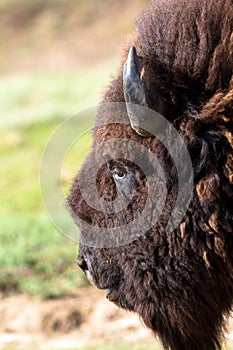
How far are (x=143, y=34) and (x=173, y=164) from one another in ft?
2.43

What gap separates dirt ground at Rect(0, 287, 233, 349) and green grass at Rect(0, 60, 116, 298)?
325 millimetres

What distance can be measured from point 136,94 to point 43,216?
7734 millimetres

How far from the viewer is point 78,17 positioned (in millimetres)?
39594

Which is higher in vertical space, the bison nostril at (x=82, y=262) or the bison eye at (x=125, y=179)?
the bison eye at (x=125, y=179)

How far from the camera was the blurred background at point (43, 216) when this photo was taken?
7.21 meters

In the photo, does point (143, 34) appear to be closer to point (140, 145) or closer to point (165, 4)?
point (165, 4)

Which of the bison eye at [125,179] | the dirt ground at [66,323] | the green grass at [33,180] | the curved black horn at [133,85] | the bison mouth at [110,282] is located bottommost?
the bison mouth at [110,282]

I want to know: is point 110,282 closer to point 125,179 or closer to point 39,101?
point 125,179

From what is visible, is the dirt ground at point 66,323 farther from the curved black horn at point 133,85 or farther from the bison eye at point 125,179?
the curved black horn at point 133,85

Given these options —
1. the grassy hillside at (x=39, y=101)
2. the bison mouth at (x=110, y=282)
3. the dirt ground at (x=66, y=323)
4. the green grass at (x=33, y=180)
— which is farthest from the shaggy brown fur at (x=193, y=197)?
the dirt ground at (x=66, y=323)

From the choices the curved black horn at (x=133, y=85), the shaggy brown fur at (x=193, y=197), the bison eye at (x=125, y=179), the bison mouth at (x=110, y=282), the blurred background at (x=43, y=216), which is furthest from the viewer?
the blurred background at (x=43, y=216)

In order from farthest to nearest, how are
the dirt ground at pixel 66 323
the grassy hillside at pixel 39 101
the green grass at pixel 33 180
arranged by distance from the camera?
the grassy hillside at pixel 39 101 < the green grass at pixel 33 180 < the dirt ground at pixel 66 323

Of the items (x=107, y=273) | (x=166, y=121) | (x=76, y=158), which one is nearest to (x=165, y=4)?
(x=166, y=121)

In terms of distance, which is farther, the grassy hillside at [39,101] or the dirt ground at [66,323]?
the grassy hillside at [39,101]
